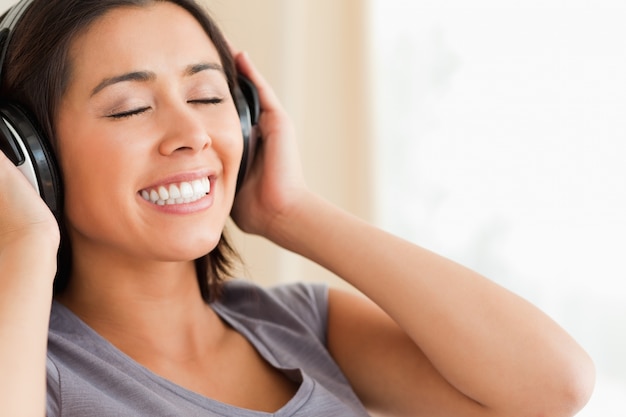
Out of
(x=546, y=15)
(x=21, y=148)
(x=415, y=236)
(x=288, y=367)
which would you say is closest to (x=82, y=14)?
(x=21, y=148)

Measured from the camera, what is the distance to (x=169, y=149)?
1327 millimetres

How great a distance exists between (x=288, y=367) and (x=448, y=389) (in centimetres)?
28

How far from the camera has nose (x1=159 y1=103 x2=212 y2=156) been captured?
4.37ft

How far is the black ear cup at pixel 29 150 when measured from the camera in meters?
1.27

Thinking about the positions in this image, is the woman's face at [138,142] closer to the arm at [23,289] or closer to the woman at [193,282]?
the woman at [193,282]

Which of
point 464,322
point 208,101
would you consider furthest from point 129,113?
point 464,322

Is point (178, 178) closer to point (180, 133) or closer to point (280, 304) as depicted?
point (180, 133)

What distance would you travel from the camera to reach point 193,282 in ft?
5.19

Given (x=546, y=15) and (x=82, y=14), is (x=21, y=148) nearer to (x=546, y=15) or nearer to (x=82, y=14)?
(x=82, y=14)

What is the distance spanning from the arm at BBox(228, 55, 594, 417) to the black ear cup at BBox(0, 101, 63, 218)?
1.47 ft

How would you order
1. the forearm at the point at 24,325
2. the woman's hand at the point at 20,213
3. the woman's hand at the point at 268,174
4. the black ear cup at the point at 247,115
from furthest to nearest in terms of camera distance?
the woman's hand at the point at 268,174 < the black ear cup at the point at 247,115 < the woman's hand at the point at 20,213 < the forearm at the point at 24,325

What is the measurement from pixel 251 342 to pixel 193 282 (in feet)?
0.50

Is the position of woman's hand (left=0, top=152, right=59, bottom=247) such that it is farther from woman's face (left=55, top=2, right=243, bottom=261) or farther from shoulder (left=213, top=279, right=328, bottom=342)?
shoulder (left=213, top=279, right=328, bottom=342)

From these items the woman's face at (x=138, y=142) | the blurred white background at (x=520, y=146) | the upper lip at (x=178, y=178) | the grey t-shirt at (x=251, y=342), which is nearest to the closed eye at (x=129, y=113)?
the woman's face at (x=138, y=142)
